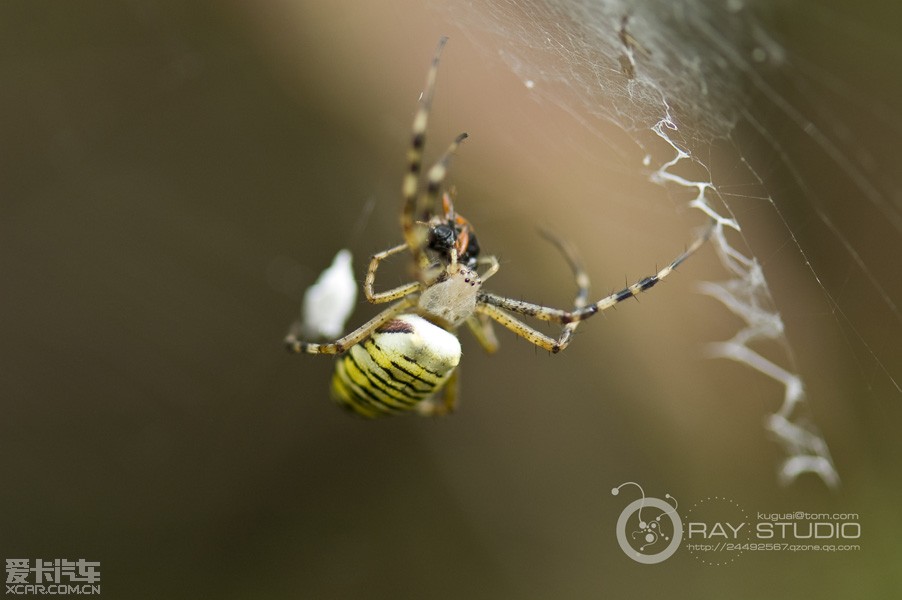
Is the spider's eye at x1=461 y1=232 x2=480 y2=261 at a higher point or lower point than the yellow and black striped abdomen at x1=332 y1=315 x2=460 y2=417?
higher

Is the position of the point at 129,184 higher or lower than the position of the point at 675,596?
higher

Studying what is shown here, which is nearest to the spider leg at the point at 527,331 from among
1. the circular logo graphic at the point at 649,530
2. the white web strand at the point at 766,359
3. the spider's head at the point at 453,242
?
the spider's head at the point at 453,242

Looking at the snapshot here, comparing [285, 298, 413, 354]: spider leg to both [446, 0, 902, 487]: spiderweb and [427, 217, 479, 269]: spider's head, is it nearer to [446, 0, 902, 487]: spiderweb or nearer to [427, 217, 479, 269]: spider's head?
[427, 217, 479, 269]: spider's head

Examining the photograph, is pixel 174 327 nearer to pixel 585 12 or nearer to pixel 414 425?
pixel 414 425

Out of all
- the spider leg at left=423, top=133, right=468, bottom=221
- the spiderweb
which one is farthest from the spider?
the spiderweb

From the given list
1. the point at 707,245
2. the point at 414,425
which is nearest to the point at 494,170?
the point at 707,245

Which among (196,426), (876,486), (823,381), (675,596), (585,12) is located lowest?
(675,596)
